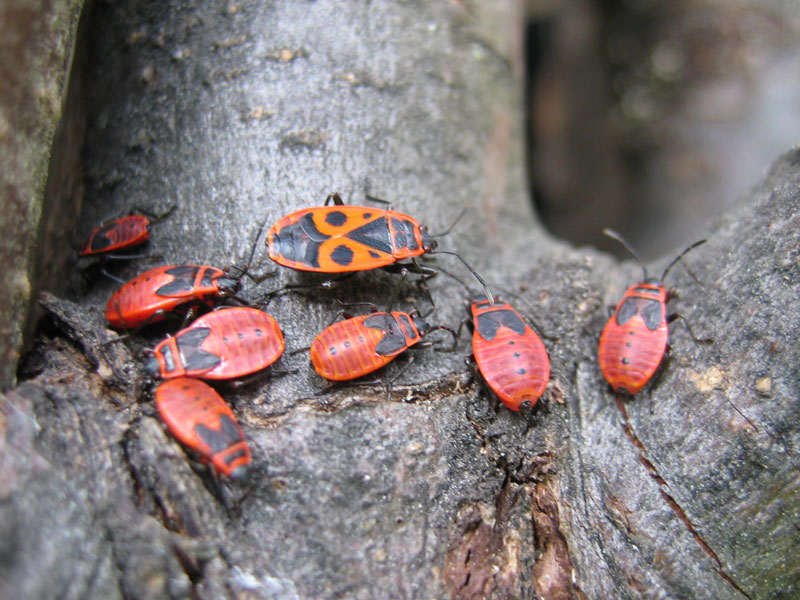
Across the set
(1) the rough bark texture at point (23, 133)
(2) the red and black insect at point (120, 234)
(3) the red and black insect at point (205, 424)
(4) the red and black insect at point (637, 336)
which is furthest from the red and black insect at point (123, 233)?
(4) the red and black insect at point (637, 336)

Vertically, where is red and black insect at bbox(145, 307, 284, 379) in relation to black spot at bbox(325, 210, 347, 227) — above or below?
below

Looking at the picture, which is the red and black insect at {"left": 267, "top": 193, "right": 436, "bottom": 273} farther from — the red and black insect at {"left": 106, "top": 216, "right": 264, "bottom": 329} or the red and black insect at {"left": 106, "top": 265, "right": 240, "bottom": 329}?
the red and black insect at {"left": 106, "top": 265, "right": 240, "bottom": 329}

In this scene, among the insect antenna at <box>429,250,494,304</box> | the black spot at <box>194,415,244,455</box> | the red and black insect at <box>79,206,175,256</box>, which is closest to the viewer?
the black spot at <box>194,415,244,455</box>

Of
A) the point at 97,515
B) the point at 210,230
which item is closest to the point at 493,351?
the point at 210,230

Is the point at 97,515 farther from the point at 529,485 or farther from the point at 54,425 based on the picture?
the point at 529,485

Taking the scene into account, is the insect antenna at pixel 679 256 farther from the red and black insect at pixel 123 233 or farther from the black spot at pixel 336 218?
the red and black insect at pixel 123 233

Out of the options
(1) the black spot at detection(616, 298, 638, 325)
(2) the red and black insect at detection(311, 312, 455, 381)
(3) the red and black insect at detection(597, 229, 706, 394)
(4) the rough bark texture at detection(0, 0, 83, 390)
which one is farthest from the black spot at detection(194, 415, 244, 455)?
(1) the black spot at detection(616, 298, 638, 325)

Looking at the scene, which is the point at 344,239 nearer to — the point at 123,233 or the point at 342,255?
the point at 342,255

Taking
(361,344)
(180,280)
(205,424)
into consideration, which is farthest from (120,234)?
(361,344)
